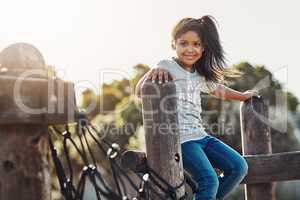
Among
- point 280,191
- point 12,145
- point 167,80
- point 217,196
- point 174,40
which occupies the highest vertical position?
point 174,40

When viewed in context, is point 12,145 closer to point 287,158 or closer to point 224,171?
point 224,171

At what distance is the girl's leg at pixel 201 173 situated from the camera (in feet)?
10.8

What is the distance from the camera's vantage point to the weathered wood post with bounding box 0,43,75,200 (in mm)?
2389

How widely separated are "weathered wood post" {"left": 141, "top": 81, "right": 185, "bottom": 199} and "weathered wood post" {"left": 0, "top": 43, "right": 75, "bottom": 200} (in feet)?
1.97

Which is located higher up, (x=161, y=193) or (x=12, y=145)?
(x=12, y=145)

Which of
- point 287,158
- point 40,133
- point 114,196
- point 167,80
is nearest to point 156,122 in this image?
point 167,80

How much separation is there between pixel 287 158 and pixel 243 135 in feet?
1.27

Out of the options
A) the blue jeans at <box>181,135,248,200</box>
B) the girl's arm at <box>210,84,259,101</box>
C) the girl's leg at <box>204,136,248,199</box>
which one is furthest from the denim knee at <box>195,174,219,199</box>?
the girl's arm at <box>210,84,259,101</box>

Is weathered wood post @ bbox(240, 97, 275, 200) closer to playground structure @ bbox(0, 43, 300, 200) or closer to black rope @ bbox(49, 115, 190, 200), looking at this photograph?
black rope @ bbox(49, 115, 190, 200)

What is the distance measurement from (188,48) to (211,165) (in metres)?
0.68

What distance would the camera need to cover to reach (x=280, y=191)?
29.2 metres

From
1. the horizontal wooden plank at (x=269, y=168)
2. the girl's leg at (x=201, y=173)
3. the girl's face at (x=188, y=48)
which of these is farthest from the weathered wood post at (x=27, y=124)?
the horizontal wooden plank at (x=269, y=168)

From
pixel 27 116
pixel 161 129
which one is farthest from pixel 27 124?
pixel 161 129

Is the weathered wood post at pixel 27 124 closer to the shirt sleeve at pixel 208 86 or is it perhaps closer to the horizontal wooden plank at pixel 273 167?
the shirt sleeve at pixel 208 86
